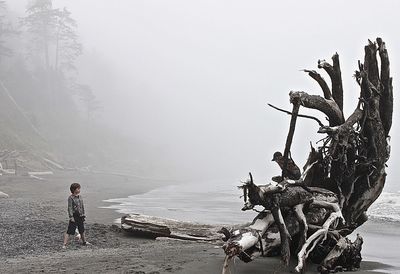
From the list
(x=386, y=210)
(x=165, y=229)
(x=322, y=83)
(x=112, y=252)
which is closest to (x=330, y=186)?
(x=322, y=83)

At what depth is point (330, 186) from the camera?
9078 mm

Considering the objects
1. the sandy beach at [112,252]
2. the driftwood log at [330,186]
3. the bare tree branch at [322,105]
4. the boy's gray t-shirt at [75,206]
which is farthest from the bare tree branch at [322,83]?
the boy's gray t-shirt at [75,206]

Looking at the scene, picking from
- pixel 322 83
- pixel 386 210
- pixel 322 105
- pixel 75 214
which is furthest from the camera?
pixel 386 210

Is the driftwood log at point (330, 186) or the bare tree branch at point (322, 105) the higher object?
the bare tree branch at point (322, 105)

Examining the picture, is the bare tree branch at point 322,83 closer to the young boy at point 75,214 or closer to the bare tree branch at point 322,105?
the bare tree branch at point 322,105

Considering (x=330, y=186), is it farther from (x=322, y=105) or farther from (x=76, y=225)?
(x=76, y=225)

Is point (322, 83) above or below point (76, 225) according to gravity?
above

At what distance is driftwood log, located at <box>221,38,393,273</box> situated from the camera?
22.9ft

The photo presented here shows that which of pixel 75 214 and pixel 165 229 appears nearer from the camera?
pixel 75 214

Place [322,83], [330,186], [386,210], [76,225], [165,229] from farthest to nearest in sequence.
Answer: [386,210] → [165,229] → [76,225] → [322,83] → [330,186]

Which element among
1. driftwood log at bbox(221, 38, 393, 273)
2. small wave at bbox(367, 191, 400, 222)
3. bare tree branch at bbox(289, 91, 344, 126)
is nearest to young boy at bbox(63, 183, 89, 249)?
driftwood log at bbox(221, 38, 393, 273)

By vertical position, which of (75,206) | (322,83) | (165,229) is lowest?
(165,229)

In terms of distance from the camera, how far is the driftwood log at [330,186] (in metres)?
6.97

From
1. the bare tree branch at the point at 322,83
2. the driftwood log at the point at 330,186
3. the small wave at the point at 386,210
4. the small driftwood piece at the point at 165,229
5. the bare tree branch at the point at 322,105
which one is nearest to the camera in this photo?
the driftwood log at the point at 330,186
